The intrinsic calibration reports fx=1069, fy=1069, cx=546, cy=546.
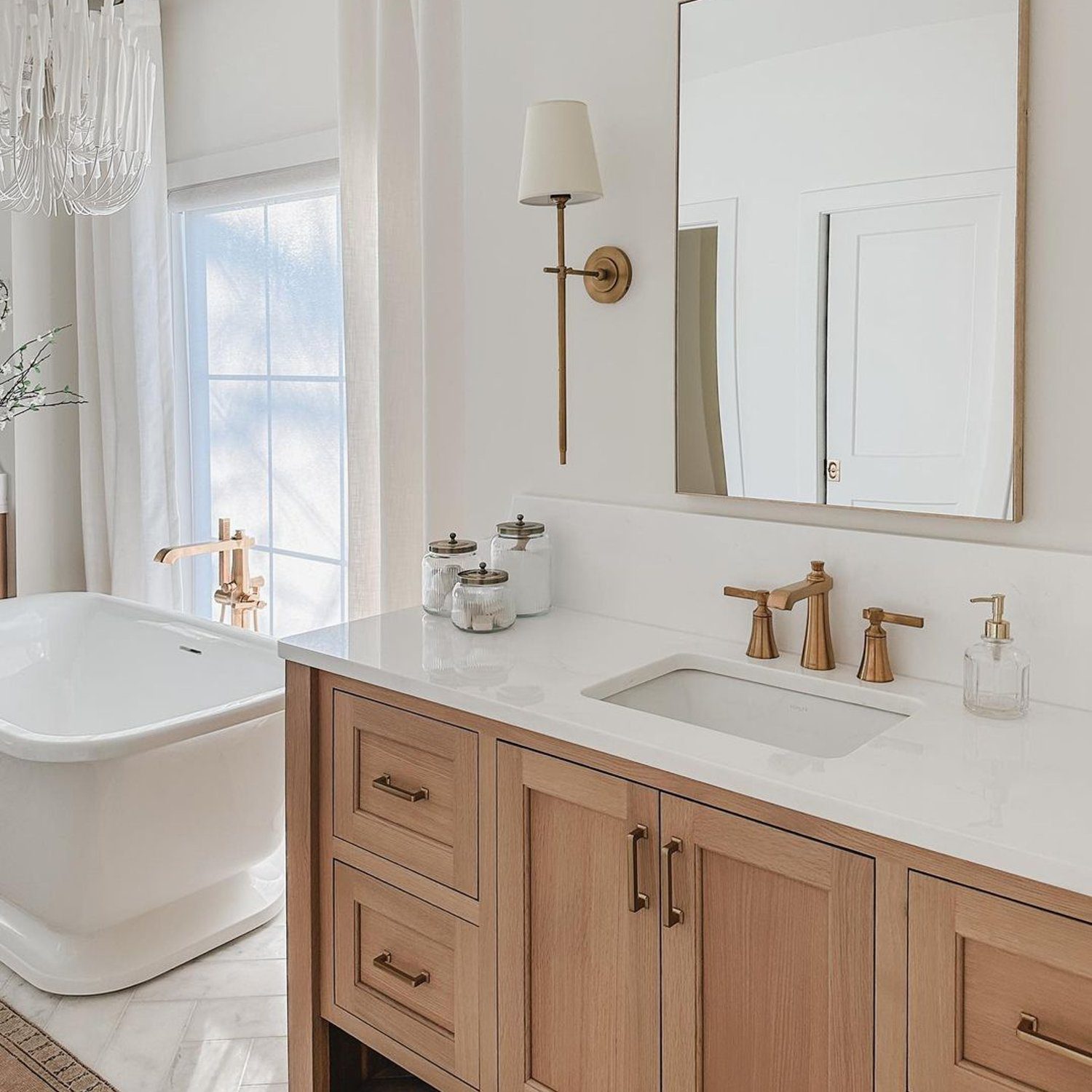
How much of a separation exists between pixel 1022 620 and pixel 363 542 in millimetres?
1559

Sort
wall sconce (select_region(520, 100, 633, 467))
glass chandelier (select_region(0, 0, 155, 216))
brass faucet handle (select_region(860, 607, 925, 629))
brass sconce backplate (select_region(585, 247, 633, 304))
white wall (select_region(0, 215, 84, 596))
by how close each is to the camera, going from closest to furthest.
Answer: brass faucet handle (select_region(860, 607, 925, 629)), wall sconce (select_region(520, 100, 633, 467)), brass sconce backplate (select_region(585, 247, 633, 304)), glass chandelier (select_region(0, 0, 155, 216)), white wall (select_region(0, 215, 84, 596))

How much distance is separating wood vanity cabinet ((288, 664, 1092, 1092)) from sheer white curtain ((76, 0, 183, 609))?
2.01m

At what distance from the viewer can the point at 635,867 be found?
51.8 inches

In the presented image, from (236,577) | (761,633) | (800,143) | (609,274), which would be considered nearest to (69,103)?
(609,274)

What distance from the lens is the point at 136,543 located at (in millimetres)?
3564

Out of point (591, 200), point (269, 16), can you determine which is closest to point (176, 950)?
point (591, 200)

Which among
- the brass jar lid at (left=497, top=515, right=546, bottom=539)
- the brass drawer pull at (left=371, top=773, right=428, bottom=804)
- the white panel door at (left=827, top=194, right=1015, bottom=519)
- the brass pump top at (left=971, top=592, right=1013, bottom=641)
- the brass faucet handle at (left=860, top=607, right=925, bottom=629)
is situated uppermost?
the white panel door at (left=827, top=194, right=1015, bottom=519)

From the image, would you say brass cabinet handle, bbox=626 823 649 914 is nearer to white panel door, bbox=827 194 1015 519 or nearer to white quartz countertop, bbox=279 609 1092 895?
white quartz countertop, bbox=279 609 1092 895

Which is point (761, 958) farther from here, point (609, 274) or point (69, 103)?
point (69, 103)

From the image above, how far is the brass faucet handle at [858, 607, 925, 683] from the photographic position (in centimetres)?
154

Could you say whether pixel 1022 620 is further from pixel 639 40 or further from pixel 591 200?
pixel 639 40

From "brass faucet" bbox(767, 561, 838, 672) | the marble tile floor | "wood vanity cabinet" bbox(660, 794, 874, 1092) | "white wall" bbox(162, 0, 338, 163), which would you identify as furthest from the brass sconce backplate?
the marble tile floor

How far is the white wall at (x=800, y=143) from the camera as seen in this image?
1472 millimetres

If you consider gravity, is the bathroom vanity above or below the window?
below
